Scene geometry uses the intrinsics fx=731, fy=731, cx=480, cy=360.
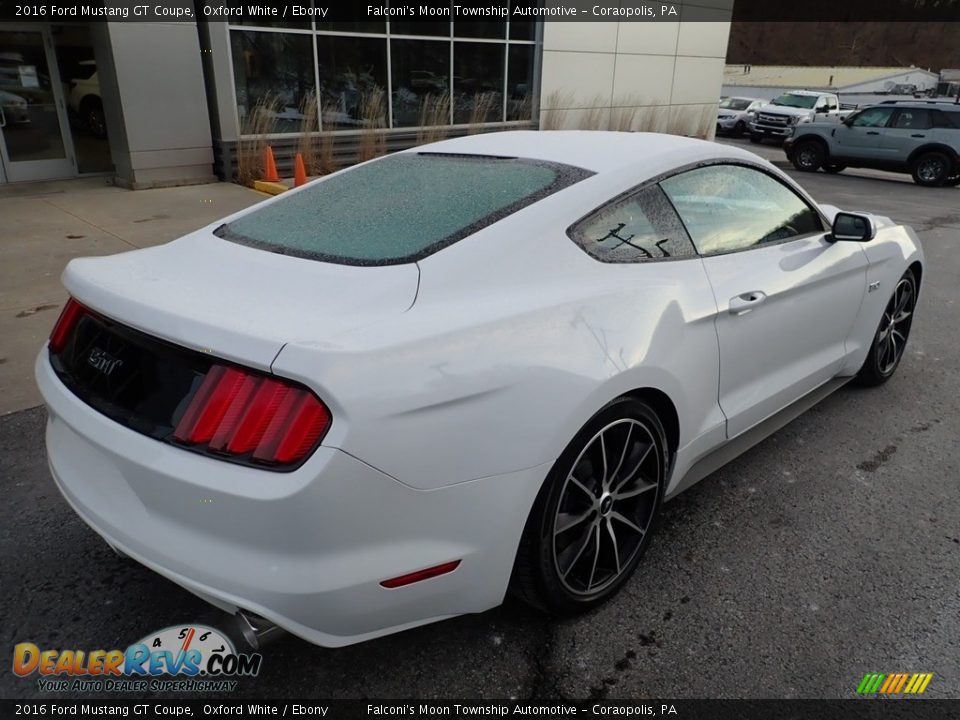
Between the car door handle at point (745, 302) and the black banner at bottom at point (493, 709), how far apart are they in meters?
1.36

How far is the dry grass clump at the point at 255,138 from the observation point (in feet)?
37.1

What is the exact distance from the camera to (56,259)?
705cm

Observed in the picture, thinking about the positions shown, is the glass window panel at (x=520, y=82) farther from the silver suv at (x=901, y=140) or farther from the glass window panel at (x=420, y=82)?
the silver suv at (x=901, y=140)

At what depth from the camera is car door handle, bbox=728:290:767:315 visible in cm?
279

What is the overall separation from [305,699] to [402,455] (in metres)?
0.91

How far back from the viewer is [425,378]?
1863mm

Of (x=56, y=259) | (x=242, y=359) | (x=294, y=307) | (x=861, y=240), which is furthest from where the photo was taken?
(x=56, y=259)

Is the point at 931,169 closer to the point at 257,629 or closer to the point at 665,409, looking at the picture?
the point at 665,409

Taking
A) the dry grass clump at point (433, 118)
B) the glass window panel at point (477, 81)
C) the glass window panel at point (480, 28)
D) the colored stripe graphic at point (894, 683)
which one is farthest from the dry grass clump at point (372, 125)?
the colored stripe graphic at point (894, 683)

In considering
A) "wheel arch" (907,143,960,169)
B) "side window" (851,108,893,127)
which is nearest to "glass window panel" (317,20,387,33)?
"side window" (851,108,893,127)

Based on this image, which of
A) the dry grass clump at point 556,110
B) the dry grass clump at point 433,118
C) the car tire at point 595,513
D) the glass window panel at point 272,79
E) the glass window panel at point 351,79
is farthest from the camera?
the dry grass clump at point 556,110

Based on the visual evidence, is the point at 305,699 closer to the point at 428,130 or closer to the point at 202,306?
the point at 202,306

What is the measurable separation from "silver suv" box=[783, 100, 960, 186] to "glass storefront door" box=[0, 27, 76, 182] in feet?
52.0

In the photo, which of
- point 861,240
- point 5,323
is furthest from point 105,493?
point 5,323
